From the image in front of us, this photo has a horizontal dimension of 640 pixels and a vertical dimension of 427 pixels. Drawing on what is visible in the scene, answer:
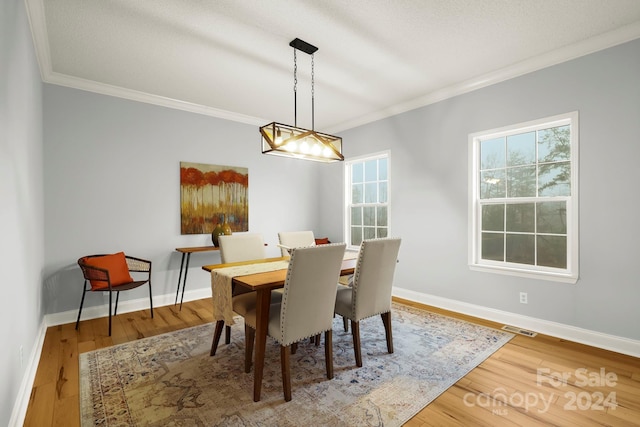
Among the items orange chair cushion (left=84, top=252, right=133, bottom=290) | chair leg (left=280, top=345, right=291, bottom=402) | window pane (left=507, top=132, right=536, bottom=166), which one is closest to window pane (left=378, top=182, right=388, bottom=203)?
window pane (left=507, top=132, right=536, bottom=166)

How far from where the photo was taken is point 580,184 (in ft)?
9.25

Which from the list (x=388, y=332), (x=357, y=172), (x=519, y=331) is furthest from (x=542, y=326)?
(x=357, y=172)

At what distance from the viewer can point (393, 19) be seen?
2.40 metres

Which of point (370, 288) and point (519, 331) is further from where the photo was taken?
point (519, 331)

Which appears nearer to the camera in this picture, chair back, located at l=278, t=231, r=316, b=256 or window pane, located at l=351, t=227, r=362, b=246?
chair back, located at l=278, t=231, r=316, b=256

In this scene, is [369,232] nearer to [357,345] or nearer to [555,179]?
[555,179]

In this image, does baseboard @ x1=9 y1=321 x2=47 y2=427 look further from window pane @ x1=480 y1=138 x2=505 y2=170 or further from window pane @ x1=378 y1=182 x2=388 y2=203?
window pane @ x1=480 y1=138 x2=505 y2=170

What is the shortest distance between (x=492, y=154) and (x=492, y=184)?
0.34m

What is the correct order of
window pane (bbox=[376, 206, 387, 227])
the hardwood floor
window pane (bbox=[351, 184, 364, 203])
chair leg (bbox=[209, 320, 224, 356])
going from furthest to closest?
window pane (bbox=[351, 184, 364, 203]) < window pane (bbox=[376, 206, 387, 227]) < chair leg (bbox=[209, 320, 224, 356]) < the hardwood floor

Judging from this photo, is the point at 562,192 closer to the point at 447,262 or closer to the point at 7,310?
the point at 447,262

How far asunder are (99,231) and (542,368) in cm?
451

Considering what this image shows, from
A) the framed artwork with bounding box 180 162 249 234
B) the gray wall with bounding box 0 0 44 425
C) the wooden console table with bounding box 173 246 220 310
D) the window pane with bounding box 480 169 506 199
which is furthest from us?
the framed artwork with bounding box 180 162 249 234

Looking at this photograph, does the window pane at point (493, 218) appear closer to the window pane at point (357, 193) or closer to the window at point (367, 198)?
the window at point (367, 198)

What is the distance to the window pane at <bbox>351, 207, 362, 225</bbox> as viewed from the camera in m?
5.04
